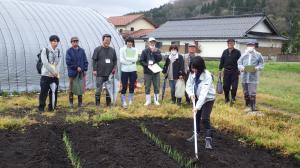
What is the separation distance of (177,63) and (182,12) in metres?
61.7

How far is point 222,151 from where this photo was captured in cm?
604

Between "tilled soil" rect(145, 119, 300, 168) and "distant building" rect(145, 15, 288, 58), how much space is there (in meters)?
28.7

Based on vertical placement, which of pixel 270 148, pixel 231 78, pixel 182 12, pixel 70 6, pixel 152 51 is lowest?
pixel 270 148

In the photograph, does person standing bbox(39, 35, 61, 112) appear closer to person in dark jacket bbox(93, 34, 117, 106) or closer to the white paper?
person in dark jacket bbox(93, 34, 117, 106)

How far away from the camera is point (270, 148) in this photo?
6.41 m

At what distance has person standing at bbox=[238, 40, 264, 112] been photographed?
30.2 feet

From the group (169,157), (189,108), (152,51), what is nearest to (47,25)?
(152,51)

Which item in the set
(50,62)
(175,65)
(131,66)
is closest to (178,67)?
(175,65)

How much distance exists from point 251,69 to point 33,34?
698cm

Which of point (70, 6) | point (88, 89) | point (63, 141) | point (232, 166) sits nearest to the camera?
point (232, 166)

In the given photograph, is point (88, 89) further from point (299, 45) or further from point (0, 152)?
point (299, 45)

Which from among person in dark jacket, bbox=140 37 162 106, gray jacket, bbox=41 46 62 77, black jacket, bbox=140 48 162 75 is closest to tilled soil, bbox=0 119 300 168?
gray jacket, bbox=41 46 62 77

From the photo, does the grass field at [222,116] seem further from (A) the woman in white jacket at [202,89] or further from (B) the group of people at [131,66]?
(A) the woman in white jacket at [202,89]

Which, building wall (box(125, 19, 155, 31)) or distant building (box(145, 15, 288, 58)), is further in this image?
building wall (box(125, 19, 155, 31))
